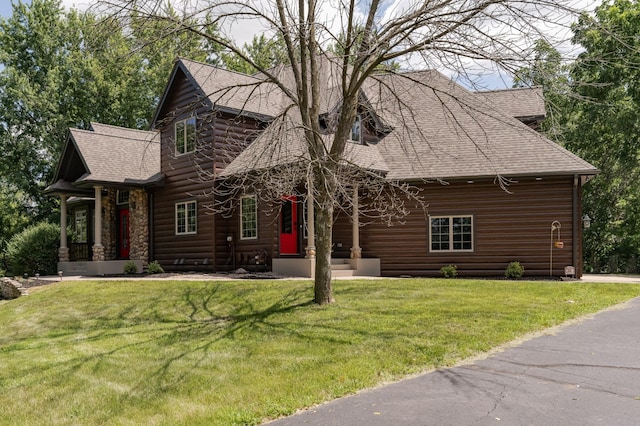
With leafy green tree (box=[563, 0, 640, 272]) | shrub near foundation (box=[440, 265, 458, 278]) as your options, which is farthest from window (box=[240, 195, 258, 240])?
leafy green tree (box=[563, 0, 640, 272])

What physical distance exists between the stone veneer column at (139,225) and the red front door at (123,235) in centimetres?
139

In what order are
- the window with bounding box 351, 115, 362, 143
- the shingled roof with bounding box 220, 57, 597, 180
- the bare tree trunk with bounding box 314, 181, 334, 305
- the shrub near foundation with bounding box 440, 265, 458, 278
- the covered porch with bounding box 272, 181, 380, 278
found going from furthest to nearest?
1. the window with bounding box 351, 115, 362, 143
2. the shrub near foundation with bounding box 440, 265, 458, 278
3. the shingled roof with bounding box 220, 57, 597, 180
4. the covered porch with bounding box 272, 181, 380, 278
5. the bare tree trunk with bounding box 314, 181, 334, 305

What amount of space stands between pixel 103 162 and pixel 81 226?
652 cm

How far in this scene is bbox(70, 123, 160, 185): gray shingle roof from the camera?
1973 cm

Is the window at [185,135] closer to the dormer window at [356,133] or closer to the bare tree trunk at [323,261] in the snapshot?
the dormer window at [356,133]

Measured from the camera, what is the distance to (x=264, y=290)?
1234 centimetres

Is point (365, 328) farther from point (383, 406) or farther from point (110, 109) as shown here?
point (110, 109)

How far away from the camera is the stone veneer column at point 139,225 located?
68.0ft

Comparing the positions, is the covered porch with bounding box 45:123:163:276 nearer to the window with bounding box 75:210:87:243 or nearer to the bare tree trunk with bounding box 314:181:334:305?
the window with bounding box 75:210:87:243

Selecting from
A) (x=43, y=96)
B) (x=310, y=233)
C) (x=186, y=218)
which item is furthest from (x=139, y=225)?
(x=43, y=96)

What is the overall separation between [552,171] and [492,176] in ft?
5.54

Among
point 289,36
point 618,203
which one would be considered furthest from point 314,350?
point 618,203

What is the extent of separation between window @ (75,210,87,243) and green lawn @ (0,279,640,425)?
11920 millimetres

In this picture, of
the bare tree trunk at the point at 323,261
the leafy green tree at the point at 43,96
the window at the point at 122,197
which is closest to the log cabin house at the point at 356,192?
the window at the point at 122,197
